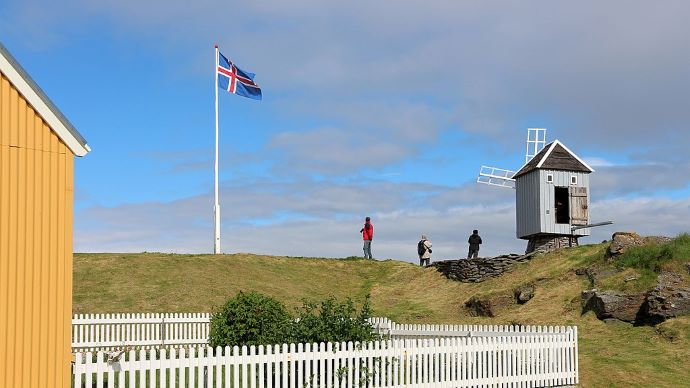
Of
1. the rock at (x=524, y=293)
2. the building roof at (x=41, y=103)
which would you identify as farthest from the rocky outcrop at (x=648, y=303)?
the building roof at (x=41, y=103)

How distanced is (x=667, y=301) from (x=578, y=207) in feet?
49.2

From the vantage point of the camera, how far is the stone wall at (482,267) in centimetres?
3769

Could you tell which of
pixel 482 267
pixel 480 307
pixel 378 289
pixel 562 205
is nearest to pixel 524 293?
pixel 480 307

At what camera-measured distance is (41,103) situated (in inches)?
471

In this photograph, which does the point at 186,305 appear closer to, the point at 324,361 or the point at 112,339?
the point at 112,339

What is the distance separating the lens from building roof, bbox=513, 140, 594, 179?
40406 millimetres

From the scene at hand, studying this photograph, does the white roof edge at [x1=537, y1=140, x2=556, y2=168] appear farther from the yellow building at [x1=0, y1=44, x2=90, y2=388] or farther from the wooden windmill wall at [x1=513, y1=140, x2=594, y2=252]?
the yellow building at [x1=0, y1=44, x2=90, y2=388]

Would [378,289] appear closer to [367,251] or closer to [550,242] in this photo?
[367,251]

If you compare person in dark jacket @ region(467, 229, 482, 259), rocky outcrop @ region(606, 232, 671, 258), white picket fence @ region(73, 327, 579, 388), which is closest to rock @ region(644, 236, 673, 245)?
rocky outcrop @ region(606, 232, 671, 258)

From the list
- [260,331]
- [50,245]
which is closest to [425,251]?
[260,331]

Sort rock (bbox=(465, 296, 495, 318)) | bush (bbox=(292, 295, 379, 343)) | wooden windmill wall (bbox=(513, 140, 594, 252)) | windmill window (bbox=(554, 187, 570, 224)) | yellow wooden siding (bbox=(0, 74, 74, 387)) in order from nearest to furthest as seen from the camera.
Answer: yellow wooden siding (bbox=(0, 74, 74, 387)) → bush (bbox=(292, 295, 379, 343)) → rock (bbox=(465, 296, 495, 318)) → wooden windmill wall (bbox=(513, 140, 594, 252)) → windmill window (bbox=(554, 187, 570, 224))

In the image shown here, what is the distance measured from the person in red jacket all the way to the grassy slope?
959 millimetres

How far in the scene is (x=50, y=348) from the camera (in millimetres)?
11859

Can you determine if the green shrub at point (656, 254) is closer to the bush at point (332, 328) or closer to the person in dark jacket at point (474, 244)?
the person in dark jacket at point (474, 244)
